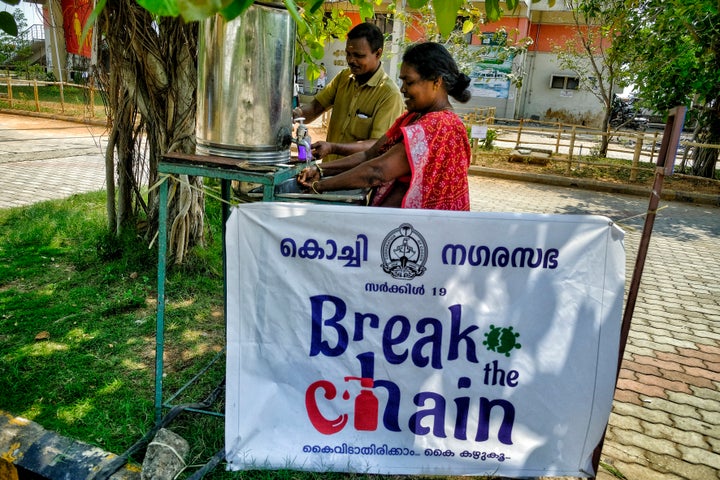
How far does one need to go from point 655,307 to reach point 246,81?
A: 13.7 ft

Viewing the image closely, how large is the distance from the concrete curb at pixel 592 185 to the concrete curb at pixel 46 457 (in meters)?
10.0

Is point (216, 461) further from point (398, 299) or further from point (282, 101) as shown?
point (282, 101)

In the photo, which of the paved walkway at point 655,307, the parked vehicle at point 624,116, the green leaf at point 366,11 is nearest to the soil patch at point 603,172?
the paved walkway at point 655,307

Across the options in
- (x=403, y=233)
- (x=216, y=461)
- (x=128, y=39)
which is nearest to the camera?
(x=403, y=233)

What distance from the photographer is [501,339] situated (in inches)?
85.0

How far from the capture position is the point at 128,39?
3.90 m

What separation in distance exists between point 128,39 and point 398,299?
3032 millimetres

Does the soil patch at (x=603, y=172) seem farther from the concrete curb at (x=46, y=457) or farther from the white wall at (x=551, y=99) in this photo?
the white wall at (x=551, y=99)

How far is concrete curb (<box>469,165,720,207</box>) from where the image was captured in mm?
10094

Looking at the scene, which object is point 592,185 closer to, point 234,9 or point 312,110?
point 312,110

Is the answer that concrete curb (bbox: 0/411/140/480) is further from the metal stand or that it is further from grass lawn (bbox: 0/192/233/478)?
the metal stand

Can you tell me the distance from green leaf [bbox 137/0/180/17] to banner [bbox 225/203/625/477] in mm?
905

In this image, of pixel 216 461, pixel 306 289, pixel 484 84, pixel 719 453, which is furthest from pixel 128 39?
pixel 484 84

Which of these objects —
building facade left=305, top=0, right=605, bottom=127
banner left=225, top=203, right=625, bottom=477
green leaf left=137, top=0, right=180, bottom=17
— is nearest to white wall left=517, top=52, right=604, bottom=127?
building facade left=305, top=0, right=605, bottom=127
